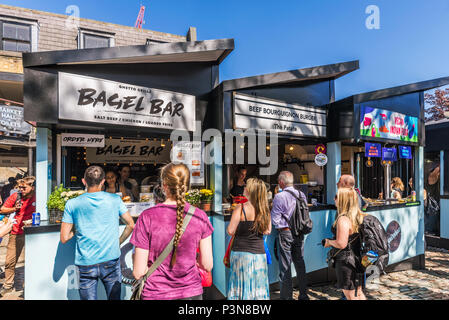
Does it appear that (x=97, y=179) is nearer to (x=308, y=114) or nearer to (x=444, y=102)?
(x=308, y=114)

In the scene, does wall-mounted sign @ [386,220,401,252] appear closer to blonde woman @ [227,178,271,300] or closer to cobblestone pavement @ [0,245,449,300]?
cobblestone pavement @ [0,245,449,300]

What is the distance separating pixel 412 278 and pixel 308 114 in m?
3.89

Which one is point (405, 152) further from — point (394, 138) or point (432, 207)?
point (432, 207)

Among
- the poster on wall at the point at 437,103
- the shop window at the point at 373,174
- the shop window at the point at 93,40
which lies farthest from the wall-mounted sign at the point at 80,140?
the poster on wall at the point at 437,103

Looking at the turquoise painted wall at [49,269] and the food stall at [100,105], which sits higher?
the food stall at [100,105]

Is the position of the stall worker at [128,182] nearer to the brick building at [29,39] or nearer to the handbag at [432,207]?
the brick building at [29,39]

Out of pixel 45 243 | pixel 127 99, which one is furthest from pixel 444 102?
pixel 45 243

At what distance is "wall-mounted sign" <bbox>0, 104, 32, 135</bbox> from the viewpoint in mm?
7992

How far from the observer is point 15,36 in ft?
31.2

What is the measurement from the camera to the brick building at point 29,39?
864 centimetres

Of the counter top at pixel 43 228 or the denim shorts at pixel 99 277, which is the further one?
the counter top at pixel 43 228

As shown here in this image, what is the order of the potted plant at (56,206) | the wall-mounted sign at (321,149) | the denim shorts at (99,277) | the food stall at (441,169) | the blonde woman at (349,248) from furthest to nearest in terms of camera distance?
1. the food stall at (441,169)
2. the wall-mounted sign at (321,149)
3. the potted plant at (56,206)
4. the blonde woman at (349,248)
5. the denim shorts at (99,277)

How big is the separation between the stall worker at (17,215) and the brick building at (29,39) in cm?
510

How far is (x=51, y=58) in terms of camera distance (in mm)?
3229
